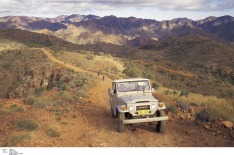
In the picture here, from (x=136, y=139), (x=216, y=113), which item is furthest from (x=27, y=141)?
(x=216, y=113)

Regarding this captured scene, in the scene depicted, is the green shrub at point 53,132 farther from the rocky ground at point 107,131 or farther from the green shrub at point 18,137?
the green shrub at point 18,137

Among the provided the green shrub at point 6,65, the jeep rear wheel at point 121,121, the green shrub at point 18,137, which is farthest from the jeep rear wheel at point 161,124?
the green shrub at point 6,65

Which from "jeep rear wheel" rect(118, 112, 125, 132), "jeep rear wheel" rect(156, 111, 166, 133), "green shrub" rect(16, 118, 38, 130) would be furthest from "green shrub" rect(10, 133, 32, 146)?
"jeep rear wheel" rect(156, 111, 166, 133)

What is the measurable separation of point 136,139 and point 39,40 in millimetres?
80948

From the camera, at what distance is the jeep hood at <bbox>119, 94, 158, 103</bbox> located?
10.0 metres

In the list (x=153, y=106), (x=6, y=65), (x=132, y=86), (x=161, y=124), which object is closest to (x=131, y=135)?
(x=161, y=124)

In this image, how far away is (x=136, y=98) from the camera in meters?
10.2

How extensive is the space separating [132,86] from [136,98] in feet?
4.06

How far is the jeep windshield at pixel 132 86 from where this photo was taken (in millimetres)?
11336

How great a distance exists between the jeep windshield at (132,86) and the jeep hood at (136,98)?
1.37ft

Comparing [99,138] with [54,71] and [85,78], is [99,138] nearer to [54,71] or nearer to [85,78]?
[85,78]

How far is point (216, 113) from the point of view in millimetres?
11781

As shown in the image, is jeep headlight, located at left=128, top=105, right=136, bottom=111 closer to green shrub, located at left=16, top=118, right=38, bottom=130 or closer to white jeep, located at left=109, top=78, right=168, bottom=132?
white jeep, located at left=109, top=78, right=168, bottom=132
